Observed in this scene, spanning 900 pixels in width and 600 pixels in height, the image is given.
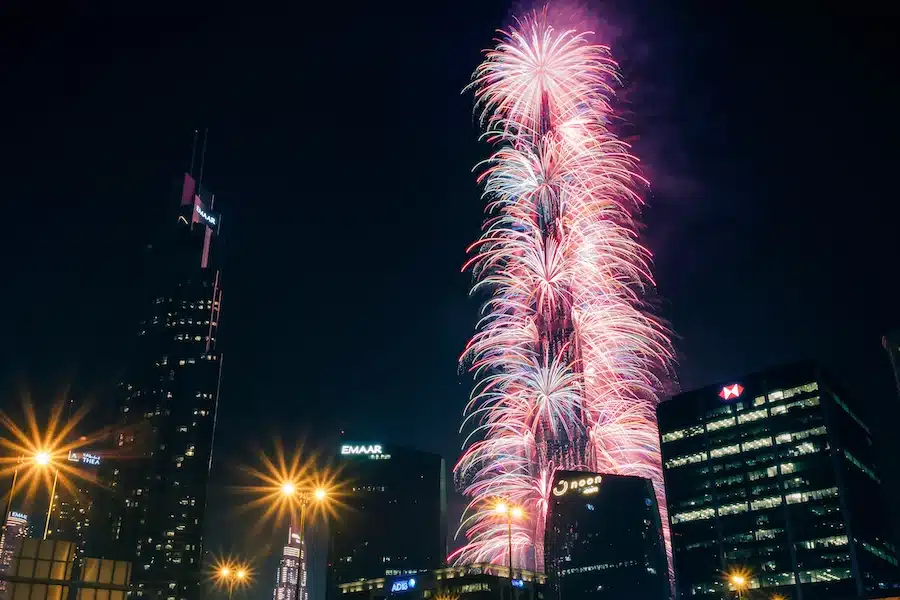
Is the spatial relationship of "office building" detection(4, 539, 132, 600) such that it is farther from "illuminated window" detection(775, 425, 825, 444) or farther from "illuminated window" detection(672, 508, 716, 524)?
"illuminated window" detection(672, 508, 716, 524)

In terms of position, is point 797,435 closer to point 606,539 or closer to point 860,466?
point 860,466

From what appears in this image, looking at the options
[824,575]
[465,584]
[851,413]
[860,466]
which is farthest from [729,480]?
[465,584]

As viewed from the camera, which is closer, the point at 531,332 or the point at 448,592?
the point at 531,332

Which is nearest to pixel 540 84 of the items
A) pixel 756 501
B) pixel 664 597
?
pixel 664 597

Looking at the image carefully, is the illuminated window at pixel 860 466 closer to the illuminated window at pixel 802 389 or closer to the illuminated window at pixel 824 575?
the illuminated window at pixel 802 389

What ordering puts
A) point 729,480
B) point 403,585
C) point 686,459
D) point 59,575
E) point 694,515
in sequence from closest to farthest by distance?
point 59,575 < point 729,480 < point 694,515 < point 686,459 < point 403,585

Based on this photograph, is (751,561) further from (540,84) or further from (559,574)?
(540,84)

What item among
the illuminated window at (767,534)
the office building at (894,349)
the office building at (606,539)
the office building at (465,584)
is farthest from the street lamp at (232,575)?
the office building at (894,349)
